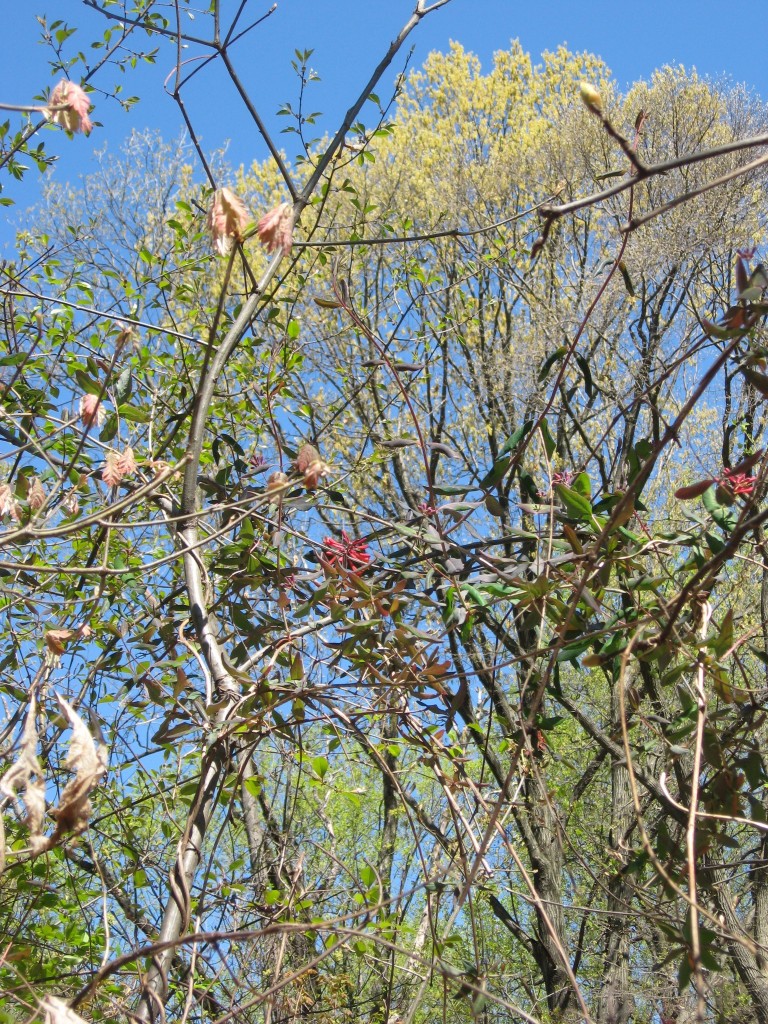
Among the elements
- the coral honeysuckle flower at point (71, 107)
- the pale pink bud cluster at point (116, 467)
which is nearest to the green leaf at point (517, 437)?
the pale pink bud cluster at point (116, 467)

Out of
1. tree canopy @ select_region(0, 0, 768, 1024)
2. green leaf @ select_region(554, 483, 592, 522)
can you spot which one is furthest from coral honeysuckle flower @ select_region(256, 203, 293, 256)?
green leaf @ select_region(554, 483, 592, 522)

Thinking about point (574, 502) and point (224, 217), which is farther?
point (574, 502)

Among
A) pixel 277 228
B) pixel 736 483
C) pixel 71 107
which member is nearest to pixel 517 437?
pixel 736 483

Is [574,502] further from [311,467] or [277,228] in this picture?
[277,228]

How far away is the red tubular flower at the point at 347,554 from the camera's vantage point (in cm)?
147

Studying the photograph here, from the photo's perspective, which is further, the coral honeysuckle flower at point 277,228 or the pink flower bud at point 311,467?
the pink flower bud at point 311,467

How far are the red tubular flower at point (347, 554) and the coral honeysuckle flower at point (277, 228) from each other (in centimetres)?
54

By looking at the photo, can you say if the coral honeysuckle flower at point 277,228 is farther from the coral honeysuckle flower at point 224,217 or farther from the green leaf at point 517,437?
the green leaf at point 517,437

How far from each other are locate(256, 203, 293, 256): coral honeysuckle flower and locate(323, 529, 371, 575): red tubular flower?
1.78ft

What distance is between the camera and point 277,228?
1.04 meters

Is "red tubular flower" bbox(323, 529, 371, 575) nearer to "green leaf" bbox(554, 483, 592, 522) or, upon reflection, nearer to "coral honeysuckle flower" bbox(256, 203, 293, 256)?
"green leaf" bbox(554, 483, 592, 522)

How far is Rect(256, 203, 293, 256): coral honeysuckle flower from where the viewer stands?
1.02m

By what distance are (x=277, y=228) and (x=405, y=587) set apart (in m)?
0.65

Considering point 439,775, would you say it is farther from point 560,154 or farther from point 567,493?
point 560,154
